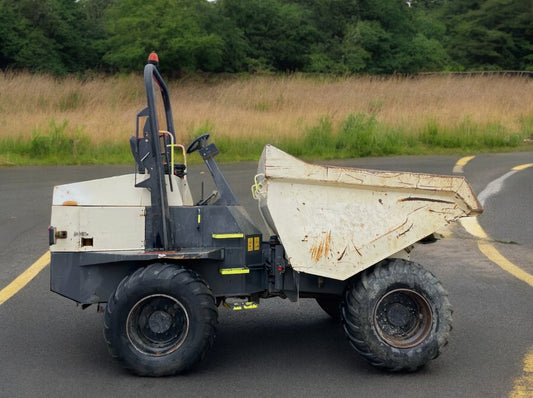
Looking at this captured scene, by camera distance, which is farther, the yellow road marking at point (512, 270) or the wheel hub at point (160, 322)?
the wheel hub at point (160, 322)

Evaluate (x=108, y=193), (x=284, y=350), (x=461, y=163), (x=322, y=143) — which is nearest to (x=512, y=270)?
(x=284, y=350)

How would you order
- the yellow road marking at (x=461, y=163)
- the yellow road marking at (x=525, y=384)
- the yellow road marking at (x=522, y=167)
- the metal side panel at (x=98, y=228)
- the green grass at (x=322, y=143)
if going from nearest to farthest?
the yellow road marking at (x=525, y=384)
the metal side panel at (x=98, y=228)
the yellow road marking at (x=461, y=163)
the yellow road marking at (x=522, y=167)
the green grass at (x=322, y=143)

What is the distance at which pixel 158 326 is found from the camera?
5.11m

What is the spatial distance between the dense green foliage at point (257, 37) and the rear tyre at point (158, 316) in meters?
31.7

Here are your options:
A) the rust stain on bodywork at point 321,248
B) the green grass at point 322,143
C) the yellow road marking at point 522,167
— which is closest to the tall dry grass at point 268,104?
the green grass at point 322,143

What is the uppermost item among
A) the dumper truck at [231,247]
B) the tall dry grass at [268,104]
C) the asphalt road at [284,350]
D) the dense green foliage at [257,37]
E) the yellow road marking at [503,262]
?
the dense green foliage at [257,37]

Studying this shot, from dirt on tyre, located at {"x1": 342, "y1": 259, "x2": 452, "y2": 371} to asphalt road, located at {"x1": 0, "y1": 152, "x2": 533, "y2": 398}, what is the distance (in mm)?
169

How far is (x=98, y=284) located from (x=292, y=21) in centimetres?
3999

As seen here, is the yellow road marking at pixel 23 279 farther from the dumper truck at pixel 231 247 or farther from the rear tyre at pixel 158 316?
the rear tyre at pixel 158 316

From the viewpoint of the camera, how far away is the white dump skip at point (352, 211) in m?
5.05

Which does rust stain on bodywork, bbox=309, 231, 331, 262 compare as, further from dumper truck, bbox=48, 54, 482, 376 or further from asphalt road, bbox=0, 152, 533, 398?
asphalt road, bbox=0, 152, 533, 398

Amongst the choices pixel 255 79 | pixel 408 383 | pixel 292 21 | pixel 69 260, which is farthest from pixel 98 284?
pixel 292 21

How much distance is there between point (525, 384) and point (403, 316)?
88cm

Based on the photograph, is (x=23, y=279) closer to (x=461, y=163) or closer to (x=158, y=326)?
(x=158, y=326)
